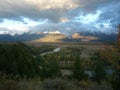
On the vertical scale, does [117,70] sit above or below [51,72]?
above

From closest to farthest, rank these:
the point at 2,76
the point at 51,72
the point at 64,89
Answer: the point at 2,76, the point at 64,89, the point at 51,72

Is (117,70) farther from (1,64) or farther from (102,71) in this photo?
(102,71)

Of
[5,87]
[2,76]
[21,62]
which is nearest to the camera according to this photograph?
[5,87]

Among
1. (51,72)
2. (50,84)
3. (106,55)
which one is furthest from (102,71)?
(50,84)

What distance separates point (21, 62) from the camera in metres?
48.2

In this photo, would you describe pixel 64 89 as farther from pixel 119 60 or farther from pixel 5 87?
pixel 119 60

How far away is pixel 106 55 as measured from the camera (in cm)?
2462

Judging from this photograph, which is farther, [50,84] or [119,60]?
[119,60]

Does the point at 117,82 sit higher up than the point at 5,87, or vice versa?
the point at 5,87

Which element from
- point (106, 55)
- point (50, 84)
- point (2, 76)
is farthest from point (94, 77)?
point (2, 76)

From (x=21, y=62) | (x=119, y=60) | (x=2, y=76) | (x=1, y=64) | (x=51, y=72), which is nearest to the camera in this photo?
(x=2, y=76)

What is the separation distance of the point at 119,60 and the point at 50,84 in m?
9.19

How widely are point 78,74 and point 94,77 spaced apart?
2997 mm

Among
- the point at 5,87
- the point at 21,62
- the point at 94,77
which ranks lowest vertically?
the point at 94,77
